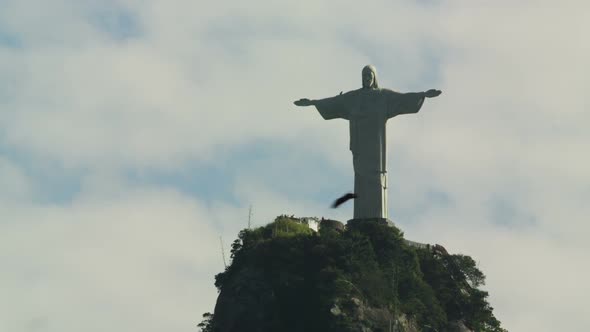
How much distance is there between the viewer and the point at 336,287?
184ft

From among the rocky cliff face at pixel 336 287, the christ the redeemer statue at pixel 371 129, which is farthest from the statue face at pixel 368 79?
the rocky cliff face at pixel 336 287

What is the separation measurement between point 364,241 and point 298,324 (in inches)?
174

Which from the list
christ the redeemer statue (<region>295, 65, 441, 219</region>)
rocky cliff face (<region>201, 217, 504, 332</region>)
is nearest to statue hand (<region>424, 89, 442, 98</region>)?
christ the redeemer statue (<region>295, 65, 441, 219</region>)

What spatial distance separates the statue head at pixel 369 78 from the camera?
62.8m

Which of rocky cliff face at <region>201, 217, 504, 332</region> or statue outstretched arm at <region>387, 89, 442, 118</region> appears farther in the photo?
statue outstretched arm at <region>387, 89, 442, 118</region>

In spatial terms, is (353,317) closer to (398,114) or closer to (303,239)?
(303,239)

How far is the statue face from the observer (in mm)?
62819

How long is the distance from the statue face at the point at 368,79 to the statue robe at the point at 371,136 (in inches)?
8.4

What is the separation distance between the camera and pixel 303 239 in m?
58.3

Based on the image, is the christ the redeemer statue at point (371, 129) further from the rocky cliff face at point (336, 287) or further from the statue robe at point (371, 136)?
the rocky cliff face at point (336, 287)

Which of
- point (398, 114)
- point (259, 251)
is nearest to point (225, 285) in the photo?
point (259, 251)

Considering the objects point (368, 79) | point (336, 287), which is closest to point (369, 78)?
point (368, 79)

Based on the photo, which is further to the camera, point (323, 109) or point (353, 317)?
point (323, 109)

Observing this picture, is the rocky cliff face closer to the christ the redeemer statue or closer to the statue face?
the christ the redeemer statue
